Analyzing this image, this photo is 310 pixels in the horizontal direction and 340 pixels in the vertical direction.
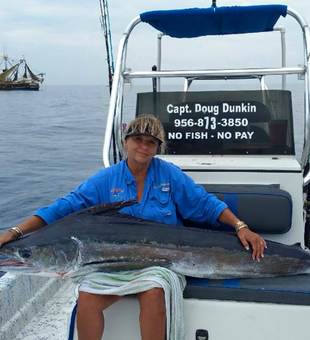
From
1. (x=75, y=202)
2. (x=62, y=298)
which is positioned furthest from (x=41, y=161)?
(x=75, y=202)

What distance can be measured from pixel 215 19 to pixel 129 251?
2.09 m

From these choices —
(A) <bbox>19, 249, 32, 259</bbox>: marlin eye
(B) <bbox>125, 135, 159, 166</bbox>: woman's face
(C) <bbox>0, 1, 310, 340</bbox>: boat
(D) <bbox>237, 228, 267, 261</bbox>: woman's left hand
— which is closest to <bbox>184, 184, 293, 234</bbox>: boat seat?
(C) <bbox>0, 1, 310, 340</bbox>: boat

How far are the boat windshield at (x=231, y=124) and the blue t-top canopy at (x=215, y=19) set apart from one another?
57 centimetres

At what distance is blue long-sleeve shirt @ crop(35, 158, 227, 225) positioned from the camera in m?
2.70

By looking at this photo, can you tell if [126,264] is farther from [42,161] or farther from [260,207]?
[42,161]

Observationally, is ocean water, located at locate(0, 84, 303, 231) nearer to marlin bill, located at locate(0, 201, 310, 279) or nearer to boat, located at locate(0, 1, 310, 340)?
boat, located at locate(0, 1, 310, 340)

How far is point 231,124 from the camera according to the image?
11.5 ft

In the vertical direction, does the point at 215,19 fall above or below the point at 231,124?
above

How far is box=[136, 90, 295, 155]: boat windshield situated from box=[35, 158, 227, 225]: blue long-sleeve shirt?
2.55ft

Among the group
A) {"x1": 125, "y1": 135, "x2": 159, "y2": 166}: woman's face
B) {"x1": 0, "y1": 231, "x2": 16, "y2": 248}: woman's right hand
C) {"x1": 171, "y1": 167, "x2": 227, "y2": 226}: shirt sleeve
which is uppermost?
{"x1": 125, "y1": 135, "x2": 159, "y2": 166}: woman's face

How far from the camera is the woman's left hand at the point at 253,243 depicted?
96.0 inches

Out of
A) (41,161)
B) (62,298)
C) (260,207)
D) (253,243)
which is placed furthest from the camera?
(41,161)

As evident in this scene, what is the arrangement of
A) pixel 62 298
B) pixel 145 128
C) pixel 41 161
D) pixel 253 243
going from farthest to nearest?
pixel 41 161 < pixel 62 298 < pixel 145 128 < pixel 253 243

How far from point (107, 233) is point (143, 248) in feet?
0.66
